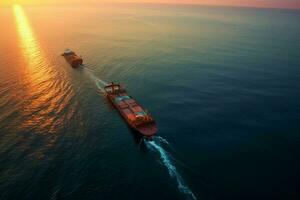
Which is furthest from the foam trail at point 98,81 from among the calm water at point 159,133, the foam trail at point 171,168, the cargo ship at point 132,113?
the foam trail at point 171,168

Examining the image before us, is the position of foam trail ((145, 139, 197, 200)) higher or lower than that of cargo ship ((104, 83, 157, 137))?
lower

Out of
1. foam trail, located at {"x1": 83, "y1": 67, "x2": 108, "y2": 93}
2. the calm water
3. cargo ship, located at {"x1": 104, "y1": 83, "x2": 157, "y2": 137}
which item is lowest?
foam trail, located at {"x1": 83, "y1": 67, "x2": 108, "y2": 93}

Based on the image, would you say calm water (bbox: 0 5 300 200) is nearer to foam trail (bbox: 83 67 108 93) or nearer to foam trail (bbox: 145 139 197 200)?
foam trail (bbox: 145 139 197 200)

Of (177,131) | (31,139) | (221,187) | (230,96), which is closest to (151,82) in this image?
(230,96)

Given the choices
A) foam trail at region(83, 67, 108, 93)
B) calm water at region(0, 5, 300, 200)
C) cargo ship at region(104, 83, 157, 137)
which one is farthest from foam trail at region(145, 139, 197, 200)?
foam trail at region(83, 67, 108, 93)

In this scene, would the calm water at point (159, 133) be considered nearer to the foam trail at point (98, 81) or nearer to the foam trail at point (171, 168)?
the foam trail at point (171, 168)

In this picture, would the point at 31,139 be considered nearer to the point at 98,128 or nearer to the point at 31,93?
the point at 98,128
